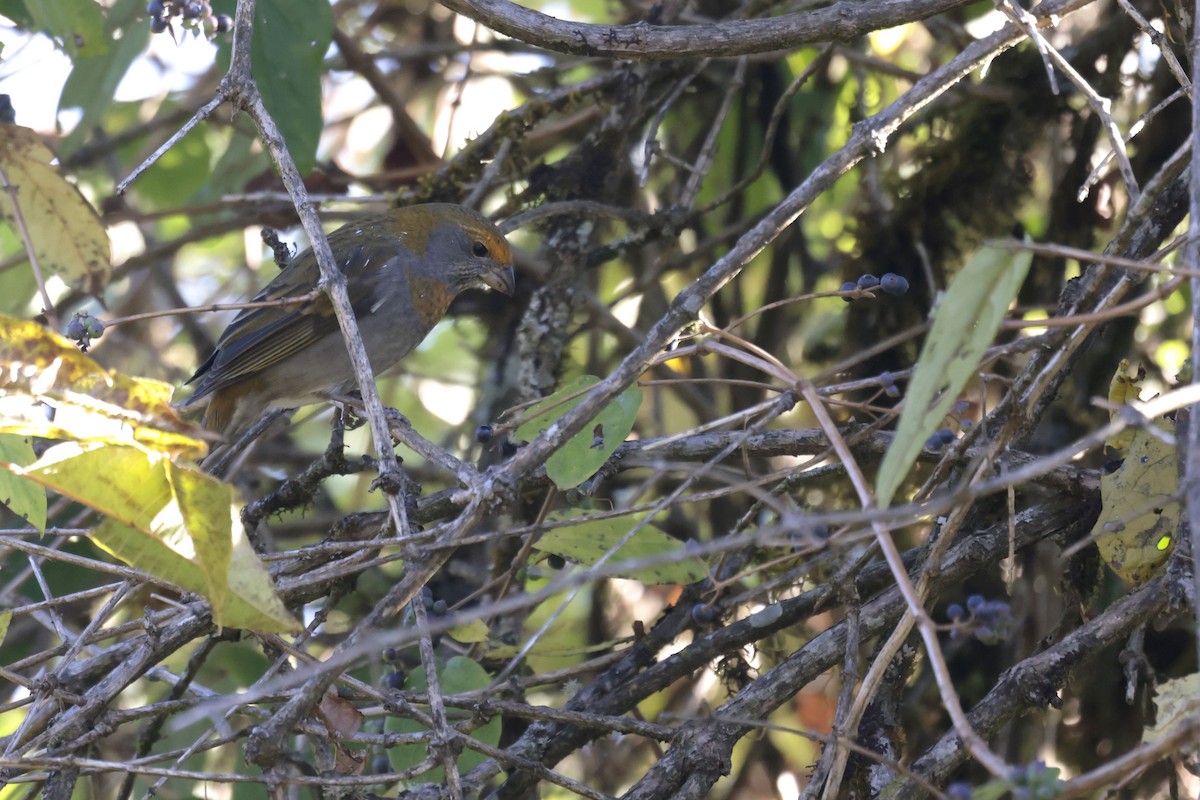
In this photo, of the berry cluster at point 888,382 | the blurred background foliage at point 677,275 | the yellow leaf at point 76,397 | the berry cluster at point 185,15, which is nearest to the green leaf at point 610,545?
the blurred background foliage at point 677,275

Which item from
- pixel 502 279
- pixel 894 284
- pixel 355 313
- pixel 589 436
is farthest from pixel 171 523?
pixel 502 279

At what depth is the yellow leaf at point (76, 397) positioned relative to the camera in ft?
6.68

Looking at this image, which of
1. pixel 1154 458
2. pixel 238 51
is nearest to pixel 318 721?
pixel 238 51

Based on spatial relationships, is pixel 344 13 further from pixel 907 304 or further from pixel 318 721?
pixel 318 721

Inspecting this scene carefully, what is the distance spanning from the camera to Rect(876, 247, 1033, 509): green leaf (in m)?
1.68

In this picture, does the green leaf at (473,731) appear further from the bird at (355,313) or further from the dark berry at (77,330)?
the bird at (355,313)

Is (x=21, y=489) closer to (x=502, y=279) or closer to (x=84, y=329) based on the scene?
(x=84, y=329)

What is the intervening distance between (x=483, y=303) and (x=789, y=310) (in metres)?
1.41

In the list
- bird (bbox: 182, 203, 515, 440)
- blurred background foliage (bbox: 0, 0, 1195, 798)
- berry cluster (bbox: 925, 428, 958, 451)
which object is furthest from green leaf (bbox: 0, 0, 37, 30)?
berry cluster (bbox: 925, 428, 958, 451)

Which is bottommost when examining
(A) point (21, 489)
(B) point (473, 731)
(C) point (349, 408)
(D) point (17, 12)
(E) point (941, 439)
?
(B) point (473, 731)

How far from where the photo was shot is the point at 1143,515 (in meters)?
2.51

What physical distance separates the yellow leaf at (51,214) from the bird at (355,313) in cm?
157

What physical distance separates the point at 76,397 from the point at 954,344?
145cm

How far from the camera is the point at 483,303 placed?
537 cm
